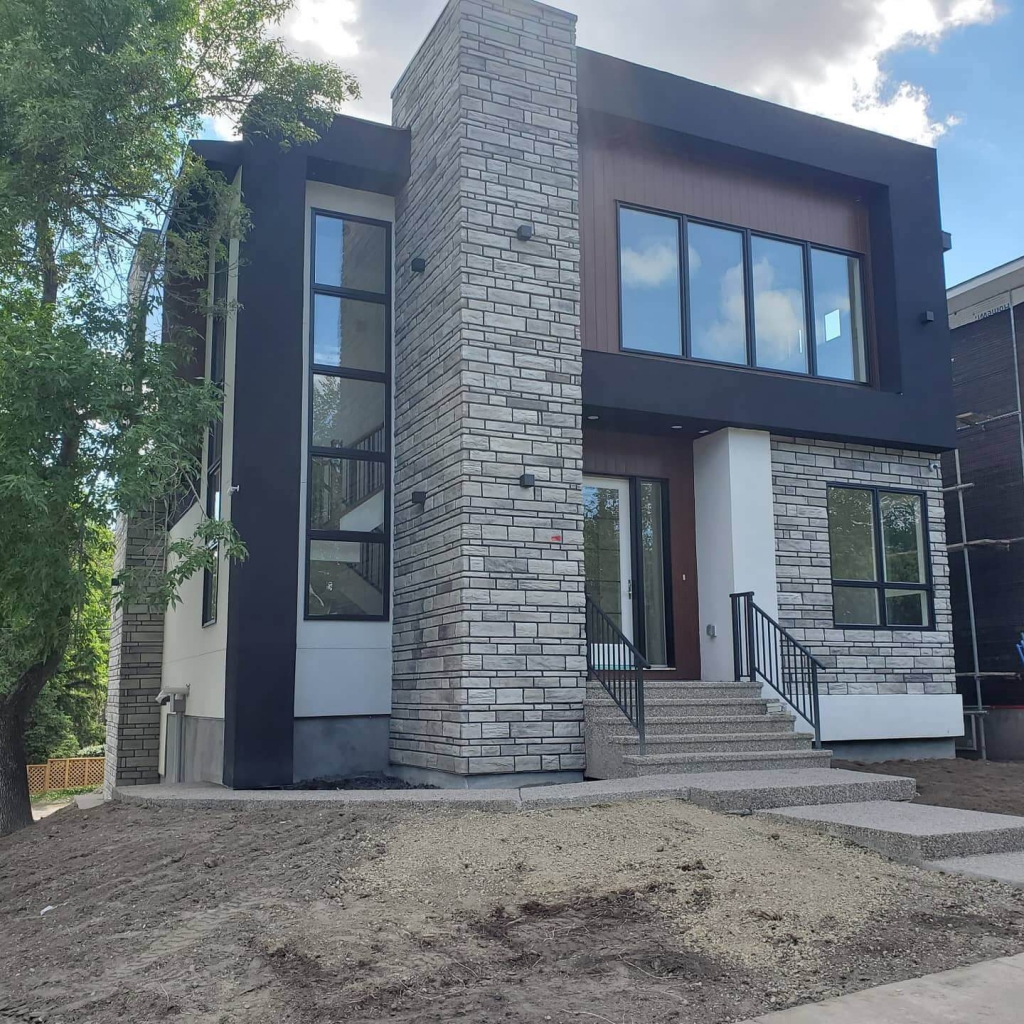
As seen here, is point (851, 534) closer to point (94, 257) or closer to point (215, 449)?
point (215, 449)

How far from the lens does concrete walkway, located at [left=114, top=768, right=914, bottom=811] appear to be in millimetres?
6340

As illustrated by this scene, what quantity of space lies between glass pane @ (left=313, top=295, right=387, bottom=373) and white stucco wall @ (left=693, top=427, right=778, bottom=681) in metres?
3.40

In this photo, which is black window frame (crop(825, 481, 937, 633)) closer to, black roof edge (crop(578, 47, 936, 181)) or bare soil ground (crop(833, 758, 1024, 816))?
bare soil ground (crop(833, 758, 1024, 816))

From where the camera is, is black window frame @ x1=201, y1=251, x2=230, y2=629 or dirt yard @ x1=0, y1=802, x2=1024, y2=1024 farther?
black window frame @ x1=201, y1=251, x2=230, y2=629

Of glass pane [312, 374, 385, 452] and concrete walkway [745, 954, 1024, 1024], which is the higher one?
glass pane [312, 374, 385, 452]

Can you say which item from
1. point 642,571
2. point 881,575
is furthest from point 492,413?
point 881,575

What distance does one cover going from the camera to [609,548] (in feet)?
32.0

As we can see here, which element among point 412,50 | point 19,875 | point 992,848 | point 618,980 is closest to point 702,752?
point 992,848

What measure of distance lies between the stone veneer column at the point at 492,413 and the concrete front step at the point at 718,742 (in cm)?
57

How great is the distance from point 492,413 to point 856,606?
4.56 m

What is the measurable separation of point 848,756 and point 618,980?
21.9ft

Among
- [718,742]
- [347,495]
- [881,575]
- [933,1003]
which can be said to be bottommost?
[933,1003]

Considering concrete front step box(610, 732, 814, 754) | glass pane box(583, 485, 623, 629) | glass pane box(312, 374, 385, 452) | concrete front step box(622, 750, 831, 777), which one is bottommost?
concrete front step box(622, 750, 831, 777)

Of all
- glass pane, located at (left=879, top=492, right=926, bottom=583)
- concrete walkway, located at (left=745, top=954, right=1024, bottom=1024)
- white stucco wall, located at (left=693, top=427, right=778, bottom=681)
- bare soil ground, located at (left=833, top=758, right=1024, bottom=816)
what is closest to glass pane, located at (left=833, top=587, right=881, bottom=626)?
glass pane, located at (left=879, top=492, right=926, bottom=583)
